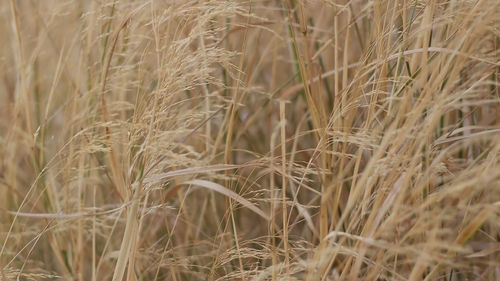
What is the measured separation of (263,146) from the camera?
167cm

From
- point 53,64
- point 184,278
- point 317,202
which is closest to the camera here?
point 184,278

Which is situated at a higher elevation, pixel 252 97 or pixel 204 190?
pixel 252 97

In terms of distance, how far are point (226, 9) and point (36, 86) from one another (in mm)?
866

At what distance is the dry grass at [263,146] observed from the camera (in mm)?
923

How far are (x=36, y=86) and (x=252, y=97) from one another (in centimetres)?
57

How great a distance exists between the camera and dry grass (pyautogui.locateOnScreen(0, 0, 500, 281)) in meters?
0.92

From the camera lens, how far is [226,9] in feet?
3.37

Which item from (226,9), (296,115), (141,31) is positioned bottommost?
(296,115)

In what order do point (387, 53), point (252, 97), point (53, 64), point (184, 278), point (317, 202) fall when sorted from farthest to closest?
point (53, 64), point (252, 97), point (317, 202), point (184, 278), point (387, 53)

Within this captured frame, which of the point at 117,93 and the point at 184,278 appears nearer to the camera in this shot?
the point at 184,278

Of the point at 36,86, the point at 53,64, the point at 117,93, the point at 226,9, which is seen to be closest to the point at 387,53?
the point at 226,9

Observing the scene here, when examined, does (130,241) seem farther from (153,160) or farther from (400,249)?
(400,249)

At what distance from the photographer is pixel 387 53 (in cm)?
101

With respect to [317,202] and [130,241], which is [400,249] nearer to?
[130,241]
